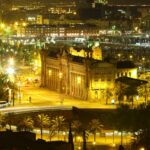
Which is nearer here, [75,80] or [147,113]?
[147,113]

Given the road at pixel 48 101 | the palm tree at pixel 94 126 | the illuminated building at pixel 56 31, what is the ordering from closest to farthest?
the palm tree at pixel 94 126 < the road at pixel 48 101 < the illuminated building at pixel 56 31

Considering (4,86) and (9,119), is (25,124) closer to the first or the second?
(9,119)

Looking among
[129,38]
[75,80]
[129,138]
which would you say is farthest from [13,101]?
[129,38]

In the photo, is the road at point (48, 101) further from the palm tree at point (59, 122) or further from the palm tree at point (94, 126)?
the palm tree at point (94, 126)

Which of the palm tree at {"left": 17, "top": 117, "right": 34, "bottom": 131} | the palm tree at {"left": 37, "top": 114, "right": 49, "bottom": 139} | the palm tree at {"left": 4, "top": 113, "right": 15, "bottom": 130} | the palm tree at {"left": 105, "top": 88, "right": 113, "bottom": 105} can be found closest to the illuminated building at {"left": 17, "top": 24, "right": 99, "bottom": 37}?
the palm tree at {"left": 105, "top": 88, "right": 113, "bottom": 105}

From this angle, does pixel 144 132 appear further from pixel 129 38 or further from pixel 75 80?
pixel 129 38

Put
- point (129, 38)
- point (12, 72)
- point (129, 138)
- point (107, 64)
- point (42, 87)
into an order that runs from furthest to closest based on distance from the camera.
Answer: point (129, 38), point (12, 72), point (42, 87), point (107, 64), point (129, 138)

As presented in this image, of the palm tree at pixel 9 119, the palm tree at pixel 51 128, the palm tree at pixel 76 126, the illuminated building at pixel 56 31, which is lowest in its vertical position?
the illuminated building at pixel 56 31

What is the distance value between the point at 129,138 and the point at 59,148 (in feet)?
24.3

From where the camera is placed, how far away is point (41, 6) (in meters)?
111

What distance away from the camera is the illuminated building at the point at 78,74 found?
34156mm

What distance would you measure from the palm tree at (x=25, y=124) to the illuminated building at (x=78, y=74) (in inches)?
295

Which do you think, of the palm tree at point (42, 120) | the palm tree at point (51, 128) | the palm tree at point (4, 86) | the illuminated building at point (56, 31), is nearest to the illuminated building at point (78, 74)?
the palm tree at point (4, 86)

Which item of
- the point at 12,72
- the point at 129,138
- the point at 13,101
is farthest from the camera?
the point at 12,72
